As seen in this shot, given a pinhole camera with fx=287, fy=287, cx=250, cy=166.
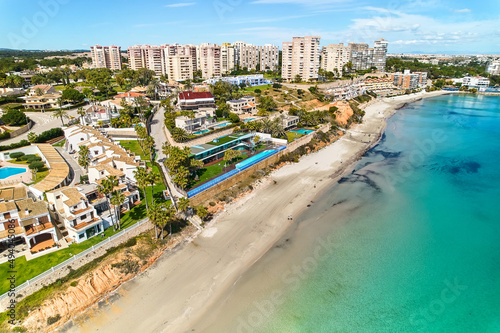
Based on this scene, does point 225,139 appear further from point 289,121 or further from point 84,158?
point 84,158

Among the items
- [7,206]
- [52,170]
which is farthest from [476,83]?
[7,206]

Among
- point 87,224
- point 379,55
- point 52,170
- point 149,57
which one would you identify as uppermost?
point 379,55

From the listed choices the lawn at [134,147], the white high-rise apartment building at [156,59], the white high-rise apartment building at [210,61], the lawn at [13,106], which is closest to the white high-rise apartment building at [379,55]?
the white high-rise apartment building at [210,61]

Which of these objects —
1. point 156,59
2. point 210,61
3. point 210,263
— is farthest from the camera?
point 156,59

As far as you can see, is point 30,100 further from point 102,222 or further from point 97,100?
point 102,222

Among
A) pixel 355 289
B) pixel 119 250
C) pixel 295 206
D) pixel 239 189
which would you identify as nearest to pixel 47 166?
pixel 119 250

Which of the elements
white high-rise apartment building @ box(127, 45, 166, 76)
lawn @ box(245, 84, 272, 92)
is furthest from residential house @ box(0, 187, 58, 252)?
white high-rise apartment building @ box(127, 45, 166, 76)
